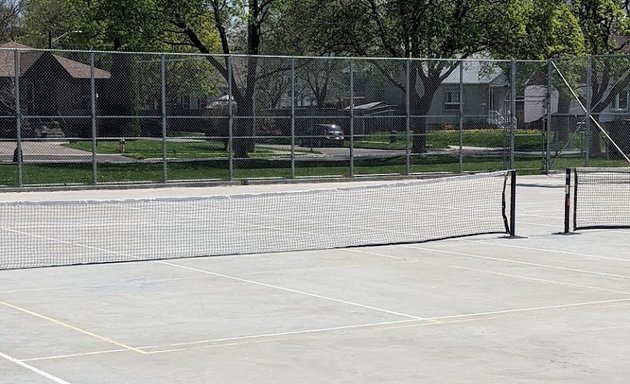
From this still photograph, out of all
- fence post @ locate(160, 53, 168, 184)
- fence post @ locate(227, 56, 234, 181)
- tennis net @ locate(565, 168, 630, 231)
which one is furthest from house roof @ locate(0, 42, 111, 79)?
tennis net @ locate(565, 168, 630, 231)

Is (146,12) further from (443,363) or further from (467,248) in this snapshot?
(443,363)

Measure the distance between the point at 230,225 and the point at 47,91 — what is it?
1040cm

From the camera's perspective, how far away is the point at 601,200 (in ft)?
82.3

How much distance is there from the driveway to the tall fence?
3 cm

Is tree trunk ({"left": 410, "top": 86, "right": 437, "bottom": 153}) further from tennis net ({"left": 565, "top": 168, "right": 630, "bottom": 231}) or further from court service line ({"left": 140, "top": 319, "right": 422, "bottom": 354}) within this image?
court service line ({"left": 140, "top": 319, "right": 422, "bottom": 354})

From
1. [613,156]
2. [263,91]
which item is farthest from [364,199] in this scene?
[613,156]

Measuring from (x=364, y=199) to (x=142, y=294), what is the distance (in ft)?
44.5

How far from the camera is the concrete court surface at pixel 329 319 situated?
8.61m

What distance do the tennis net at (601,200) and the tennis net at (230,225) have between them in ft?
4.69

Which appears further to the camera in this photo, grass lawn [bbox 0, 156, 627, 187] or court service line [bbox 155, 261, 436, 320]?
grass lawn [bbox 0, 156, 627, 187]

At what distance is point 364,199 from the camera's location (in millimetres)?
25484

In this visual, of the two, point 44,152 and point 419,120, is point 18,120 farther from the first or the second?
point 419,120

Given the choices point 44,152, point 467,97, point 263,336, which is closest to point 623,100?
point 467,97

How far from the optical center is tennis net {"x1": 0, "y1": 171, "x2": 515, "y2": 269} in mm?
16234
